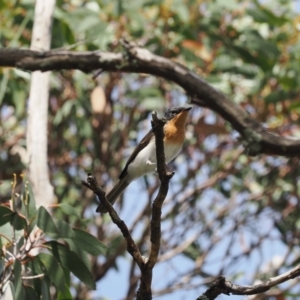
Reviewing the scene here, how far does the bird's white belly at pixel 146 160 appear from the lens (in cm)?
447

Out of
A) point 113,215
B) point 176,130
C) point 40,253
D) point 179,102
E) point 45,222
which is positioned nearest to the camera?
point 113,215

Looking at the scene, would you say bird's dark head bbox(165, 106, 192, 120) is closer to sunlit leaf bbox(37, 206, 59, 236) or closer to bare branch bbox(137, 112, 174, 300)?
sunlit leaf bbox(37, 206, 59, 236)

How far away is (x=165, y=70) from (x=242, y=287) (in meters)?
0.91

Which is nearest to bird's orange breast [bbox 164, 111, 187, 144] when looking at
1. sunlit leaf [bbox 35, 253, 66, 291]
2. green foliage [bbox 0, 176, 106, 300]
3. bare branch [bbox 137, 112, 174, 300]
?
green foliage [bbox 0, 176, 106, 300]

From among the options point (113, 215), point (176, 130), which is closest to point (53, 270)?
point (113, 215)

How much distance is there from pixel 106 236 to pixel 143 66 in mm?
3759

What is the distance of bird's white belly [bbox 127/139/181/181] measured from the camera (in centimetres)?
447

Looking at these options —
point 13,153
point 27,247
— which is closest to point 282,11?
point 13,153

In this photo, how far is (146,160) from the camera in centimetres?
464

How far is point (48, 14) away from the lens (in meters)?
4.21

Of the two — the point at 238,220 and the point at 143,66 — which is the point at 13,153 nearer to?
the point at 238,220

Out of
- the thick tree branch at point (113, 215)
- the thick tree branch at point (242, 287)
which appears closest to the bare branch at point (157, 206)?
the thick tree branch at point (113, 215)

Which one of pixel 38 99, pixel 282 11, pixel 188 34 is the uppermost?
pixel 282 11

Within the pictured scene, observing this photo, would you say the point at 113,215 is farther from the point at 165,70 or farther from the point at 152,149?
the point at 152,149
